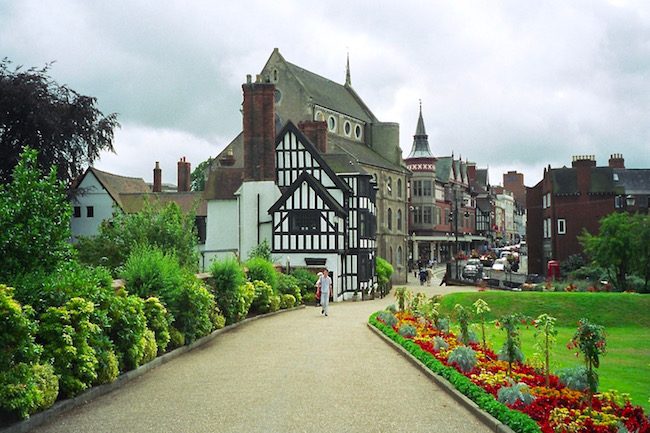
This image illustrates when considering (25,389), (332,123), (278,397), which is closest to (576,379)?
(278,397)

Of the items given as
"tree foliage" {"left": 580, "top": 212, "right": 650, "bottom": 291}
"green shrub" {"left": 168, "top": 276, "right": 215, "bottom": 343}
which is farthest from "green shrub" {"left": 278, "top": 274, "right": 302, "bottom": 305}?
"tree foliage" {"left": 580, "top": 212, "right": 650, "bottom": 291}

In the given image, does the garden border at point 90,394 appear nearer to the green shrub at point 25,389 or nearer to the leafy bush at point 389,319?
the green shrub at point 25,389

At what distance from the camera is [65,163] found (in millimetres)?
35594

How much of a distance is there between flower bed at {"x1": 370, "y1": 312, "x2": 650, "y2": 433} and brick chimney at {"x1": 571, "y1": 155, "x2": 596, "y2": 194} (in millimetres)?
43222

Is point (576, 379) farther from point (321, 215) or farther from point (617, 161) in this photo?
point (617, 161)

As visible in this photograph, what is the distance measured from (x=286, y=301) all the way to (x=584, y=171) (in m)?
33.3

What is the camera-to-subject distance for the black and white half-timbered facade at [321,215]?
39.4 metres

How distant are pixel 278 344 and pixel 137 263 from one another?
4.02 m

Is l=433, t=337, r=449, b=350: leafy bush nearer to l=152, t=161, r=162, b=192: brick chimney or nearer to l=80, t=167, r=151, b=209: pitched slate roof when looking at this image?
l=80, t=167, r=151, b=209: pitched slate roof

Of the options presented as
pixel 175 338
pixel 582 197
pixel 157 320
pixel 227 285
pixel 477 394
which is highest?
pixel 582 197

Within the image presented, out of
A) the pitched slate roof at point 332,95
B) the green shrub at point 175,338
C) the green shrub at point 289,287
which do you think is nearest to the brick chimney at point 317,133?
the pitched slate roof at point 332,95

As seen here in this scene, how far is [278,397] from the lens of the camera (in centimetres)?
1102

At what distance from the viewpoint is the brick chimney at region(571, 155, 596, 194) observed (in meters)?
54.5

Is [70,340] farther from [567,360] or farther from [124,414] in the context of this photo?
[567,360]
